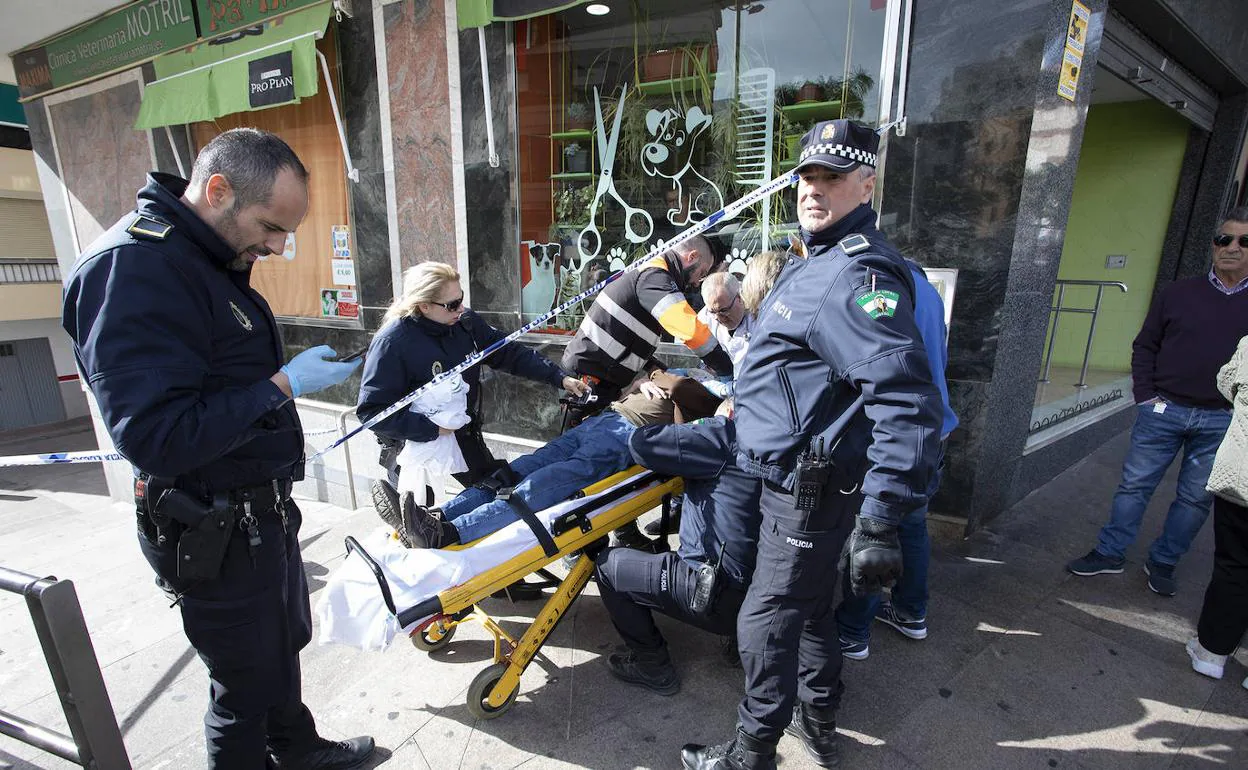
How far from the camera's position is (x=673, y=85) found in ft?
15.0

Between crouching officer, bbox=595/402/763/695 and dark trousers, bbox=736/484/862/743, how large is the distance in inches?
10.7

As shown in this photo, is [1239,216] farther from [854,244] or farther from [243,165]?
[243,165]

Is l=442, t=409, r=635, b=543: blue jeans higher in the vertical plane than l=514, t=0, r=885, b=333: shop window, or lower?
lower

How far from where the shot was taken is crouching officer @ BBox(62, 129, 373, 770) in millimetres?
1514

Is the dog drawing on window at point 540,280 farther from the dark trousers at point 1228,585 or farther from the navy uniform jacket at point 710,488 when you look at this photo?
the dark trousers at point 1228,585

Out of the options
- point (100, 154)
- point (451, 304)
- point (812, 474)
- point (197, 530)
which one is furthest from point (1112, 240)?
point (100, 154)

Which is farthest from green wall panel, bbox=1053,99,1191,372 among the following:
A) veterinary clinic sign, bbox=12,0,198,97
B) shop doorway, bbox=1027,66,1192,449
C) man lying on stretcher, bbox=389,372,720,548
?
veterinary clinic sign, bbox=12,0,198,97

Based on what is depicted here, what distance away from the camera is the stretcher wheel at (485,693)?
2.37m

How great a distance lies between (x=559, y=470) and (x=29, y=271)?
62.6 feet

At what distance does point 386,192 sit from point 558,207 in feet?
5.44

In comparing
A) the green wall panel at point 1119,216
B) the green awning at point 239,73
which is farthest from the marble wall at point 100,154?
the green wall panel at point 1119,216

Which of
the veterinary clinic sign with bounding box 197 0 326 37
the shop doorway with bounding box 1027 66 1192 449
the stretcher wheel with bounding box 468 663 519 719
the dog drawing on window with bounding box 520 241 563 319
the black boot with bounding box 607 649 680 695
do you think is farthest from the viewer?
the shop doorway with bounding box 1027 66 1192 449

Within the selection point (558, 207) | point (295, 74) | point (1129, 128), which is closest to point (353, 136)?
point (295, 74)

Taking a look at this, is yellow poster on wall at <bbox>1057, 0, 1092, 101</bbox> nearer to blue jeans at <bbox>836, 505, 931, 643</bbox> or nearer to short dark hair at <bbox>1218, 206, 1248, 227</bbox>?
short dark hair at <bbox>1218, 206, 1248, 227</bbox>
